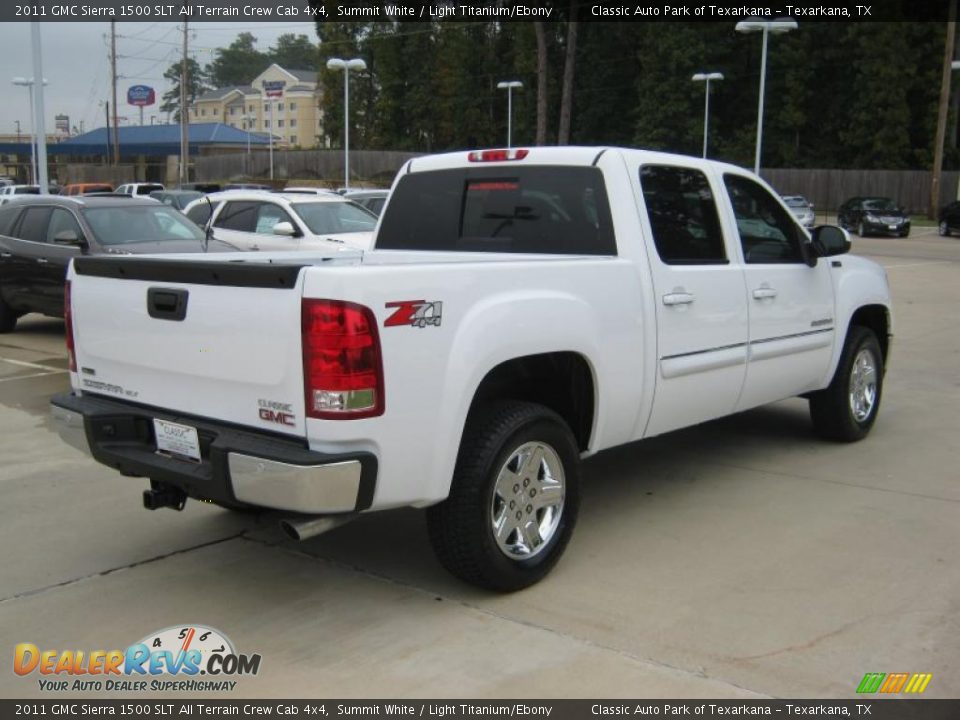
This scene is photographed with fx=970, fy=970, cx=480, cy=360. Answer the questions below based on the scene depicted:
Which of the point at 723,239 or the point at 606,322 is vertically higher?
the point at 723,239

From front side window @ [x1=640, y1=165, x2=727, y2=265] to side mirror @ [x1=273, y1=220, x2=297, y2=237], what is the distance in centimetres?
824

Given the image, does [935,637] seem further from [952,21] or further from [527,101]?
[527,101]

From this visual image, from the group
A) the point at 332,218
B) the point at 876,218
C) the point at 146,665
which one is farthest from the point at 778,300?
the point at 876,218

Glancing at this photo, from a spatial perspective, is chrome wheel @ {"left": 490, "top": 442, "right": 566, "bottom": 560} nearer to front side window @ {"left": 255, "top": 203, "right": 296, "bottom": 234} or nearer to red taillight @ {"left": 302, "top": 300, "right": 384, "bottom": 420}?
red taillight @ {"left": 302, "top": 300, "right": 384, "bottom": 420}

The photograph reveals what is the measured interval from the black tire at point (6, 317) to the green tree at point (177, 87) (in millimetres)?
133560

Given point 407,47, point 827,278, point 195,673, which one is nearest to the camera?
point 195,673

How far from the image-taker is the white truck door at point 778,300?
577cm

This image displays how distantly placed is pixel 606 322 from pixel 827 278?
2581 mm

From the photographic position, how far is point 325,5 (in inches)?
2980

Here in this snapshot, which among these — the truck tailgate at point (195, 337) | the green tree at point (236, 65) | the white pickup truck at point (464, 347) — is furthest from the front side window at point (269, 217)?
the green tree at point (236, 65)

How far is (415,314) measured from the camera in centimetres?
372

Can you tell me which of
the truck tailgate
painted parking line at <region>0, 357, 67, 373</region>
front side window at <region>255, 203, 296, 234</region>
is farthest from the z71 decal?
front side window at <region>255, 203, 296, 234</region>

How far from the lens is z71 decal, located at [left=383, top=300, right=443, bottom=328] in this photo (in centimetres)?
364

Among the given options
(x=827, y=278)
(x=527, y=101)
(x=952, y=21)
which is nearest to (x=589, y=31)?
(x=527, y=101)
